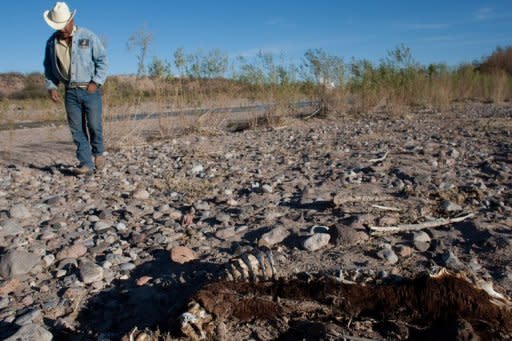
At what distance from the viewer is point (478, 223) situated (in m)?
2.74

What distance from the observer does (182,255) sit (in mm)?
2521

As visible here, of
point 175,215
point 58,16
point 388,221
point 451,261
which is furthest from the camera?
point 58,16

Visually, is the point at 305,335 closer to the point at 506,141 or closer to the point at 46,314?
the point at 46,314

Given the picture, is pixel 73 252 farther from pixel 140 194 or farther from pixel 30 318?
pixel 140 194

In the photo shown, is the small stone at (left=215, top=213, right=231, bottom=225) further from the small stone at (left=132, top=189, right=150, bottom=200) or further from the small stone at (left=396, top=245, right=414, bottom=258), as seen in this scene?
the small stone at (left=396, top=245, right=414, bottom=258)

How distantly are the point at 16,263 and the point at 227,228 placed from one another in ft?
4.02

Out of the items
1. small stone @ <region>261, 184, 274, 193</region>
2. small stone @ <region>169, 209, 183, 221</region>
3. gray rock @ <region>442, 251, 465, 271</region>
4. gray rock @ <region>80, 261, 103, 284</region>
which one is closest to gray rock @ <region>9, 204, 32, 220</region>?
small stone @ <region>169, 209, 183, 221</region>

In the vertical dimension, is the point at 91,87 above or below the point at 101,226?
above

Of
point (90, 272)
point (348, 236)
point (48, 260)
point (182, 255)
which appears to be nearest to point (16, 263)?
point (48, 260)

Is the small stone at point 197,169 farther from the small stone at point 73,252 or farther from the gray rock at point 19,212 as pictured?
the small stone at point 73,252

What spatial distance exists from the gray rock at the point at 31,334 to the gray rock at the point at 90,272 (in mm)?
457

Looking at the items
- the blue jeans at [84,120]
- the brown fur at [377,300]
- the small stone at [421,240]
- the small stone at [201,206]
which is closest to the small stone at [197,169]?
the blue jeans at [84,120]

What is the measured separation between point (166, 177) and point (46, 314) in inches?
98.3

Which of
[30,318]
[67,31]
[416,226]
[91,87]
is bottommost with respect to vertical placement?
[30,318]
